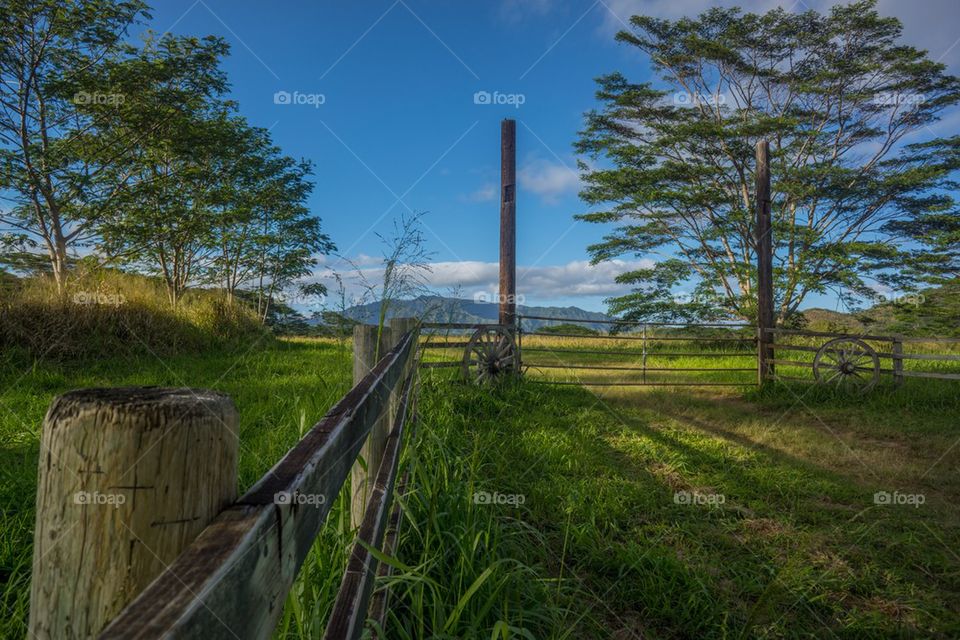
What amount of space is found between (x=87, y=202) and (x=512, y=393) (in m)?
11.9

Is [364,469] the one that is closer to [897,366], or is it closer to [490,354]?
[490,354]

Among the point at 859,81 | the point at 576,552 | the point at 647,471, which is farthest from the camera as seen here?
the point at 859,81

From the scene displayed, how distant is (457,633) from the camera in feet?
5.84

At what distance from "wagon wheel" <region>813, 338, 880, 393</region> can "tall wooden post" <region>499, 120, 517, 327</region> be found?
545 centimetres

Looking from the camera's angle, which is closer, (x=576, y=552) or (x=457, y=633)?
(x=457, y=633)

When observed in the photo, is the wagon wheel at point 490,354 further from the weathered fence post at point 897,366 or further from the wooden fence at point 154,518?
the wooden fence at point 154,518

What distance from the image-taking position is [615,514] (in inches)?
145

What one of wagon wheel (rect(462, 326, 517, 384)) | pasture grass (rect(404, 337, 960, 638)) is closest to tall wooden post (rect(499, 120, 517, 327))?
wagon wheel (rect(462, 326, 517, 384))

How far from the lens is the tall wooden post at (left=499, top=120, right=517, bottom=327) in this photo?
8719 millimetres

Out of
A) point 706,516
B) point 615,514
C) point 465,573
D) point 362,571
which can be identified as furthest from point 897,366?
point 362,571

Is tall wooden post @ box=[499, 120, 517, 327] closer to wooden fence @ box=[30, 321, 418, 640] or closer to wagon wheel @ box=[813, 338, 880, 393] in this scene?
wagon wheel @ box=[813, 338, 880, 393]

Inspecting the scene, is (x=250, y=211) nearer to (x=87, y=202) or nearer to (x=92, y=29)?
(x=87, y=202)

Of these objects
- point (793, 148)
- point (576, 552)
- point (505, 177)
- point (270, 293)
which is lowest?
point (576, 552)

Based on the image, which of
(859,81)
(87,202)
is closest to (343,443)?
(87,202)
